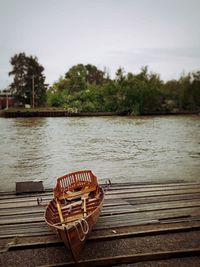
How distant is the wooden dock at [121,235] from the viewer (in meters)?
3.60

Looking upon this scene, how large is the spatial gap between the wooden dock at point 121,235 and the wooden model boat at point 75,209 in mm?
251

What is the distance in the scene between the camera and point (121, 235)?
4.09 metres

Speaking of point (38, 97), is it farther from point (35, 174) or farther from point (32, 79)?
point (35, 174)

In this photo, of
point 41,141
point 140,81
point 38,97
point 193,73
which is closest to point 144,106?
point 140,81

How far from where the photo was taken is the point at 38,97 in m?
53.7

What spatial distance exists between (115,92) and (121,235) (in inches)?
1838

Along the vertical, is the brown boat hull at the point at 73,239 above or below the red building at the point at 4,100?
below

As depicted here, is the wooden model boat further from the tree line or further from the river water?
the tree line

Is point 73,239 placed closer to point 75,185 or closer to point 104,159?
point 75,185

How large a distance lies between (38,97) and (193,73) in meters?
26.2

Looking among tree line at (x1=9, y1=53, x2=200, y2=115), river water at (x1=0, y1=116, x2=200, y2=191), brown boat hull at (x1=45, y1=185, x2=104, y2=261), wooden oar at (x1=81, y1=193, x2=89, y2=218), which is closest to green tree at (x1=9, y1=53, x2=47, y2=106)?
tree line at (x1=9, y1=53, x2=200, y2=115)

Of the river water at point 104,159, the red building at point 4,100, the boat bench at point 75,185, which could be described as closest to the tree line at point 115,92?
the red building at point 4,100

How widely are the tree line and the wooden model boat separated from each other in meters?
41.8

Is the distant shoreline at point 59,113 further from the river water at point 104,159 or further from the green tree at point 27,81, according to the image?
the river water at point 104,159
